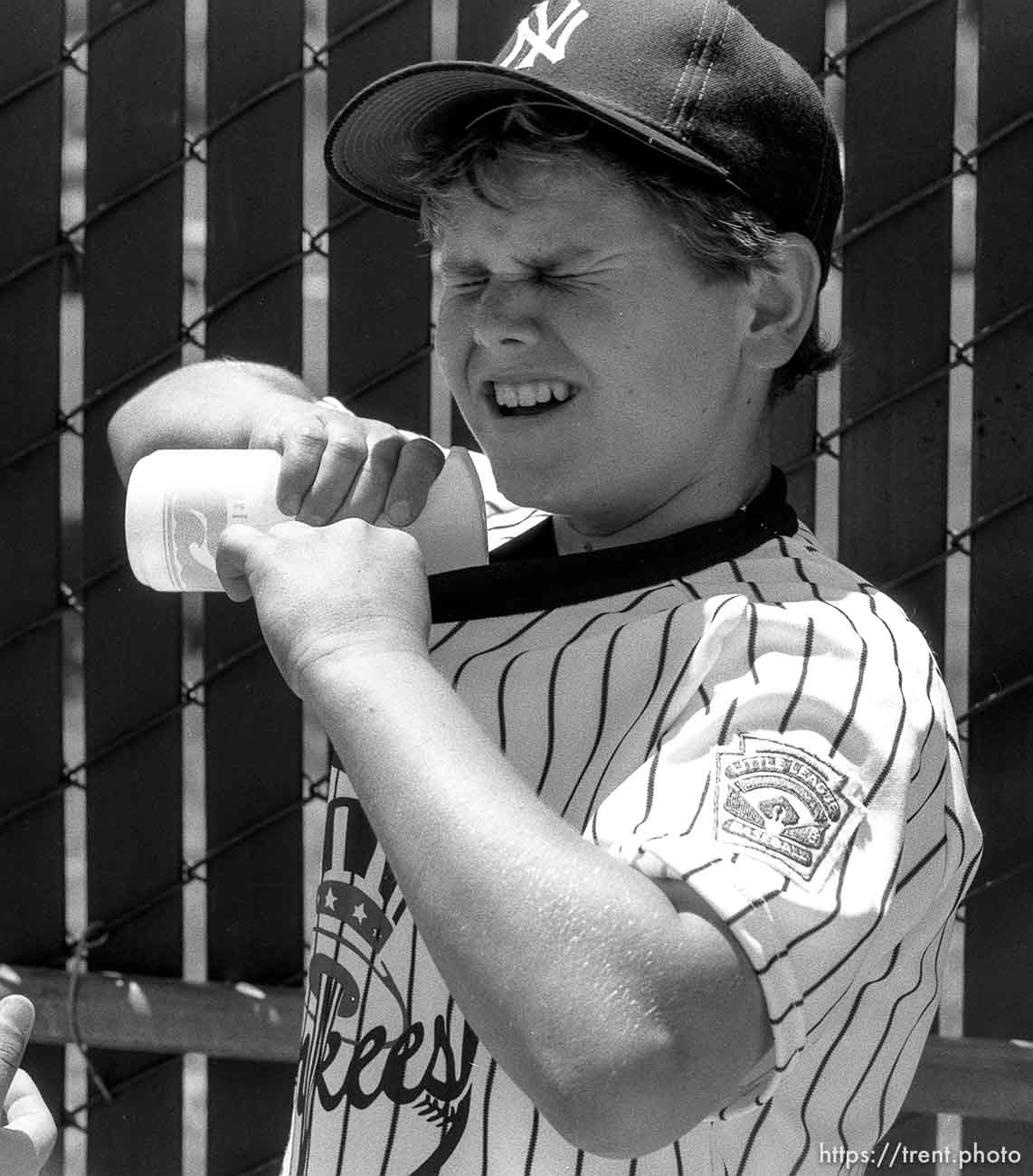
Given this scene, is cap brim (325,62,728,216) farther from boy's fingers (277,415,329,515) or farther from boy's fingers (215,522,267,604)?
boy's fingers (215,522,267,604)

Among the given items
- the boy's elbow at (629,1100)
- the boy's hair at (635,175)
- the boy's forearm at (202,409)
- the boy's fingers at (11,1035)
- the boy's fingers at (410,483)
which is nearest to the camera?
the boy's elbow at (629,1100)

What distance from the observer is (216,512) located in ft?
4.84

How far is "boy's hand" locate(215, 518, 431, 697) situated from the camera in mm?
1160

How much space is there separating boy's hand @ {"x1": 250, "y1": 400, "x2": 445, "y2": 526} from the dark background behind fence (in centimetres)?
90

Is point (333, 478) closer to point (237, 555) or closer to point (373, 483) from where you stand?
point (373, 483)

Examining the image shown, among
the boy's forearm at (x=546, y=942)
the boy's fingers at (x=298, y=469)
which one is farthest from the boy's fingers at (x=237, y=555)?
the boy's forearm at (x=546, y=942)

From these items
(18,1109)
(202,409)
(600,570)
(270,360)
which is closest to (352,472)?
(600,570)

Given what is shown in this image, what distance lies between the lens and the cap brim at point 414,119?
1.28 metres

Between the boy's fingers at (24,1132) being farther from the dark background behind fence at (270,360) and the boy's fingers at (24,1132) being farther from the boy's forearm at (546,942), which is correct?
the dark background behind fence at (270,360)

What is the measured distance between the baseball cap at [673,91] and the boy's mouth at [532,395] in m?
0.22

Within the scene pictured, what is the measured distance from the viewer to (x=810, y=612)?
1244 mm

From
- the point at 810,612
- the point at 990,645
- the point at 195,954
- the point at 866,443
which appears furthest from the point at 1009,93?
the point at 195,954

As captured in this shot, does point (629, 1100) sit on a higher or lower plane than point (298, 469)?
lower

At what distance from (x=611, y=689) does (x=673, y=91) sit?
0.51 m
